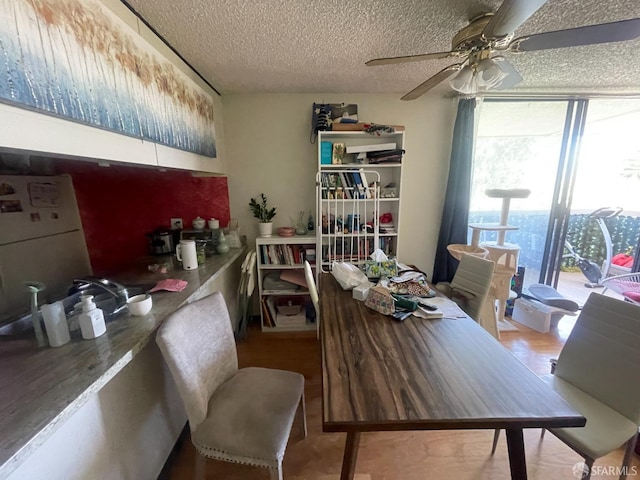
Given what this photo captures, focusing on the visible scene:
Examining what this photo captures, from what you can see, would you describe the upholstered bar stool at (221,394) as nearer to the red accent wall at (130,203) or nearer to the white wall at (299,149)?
the red accent wall at (130,203)

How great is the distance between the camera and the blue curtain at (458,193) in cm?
247

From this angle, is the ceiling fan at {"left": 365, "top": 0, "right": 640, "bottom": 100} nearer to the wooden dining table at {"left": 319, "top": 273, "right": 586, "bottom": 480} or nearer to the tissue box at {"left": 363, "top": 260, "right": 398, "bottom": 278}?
the tissue box at {"left": 363, "top": 260, "right": 398, "bottom": 278}

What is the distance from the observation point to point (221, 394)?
3.96 feet

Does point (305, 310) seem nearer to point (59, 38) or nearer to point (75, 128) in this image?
point (75, 128)

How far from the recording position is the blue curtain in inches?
97.2

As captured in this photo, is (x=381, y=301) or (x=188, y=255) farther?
(x=188, y=255)

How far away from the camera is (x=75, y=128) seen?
0.89m

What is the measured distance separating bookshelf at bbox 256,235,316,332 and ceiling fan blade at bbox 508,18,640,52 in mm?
1906

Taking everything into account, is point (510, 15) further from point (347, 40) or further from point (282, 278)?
point (282, 278)

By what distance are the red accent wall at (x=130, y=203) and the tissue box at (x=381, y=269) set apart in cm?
165

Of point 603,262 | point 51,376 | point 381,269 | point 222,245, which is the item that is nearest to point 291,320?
point 222,245

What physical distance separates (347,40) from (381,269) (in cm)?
152

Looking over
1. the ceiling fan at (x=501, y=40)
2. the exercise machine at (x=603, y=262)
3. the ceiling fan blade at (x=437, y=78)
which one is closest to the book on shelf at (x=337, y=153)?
the ceiling fan blade at (x=437, y=78)

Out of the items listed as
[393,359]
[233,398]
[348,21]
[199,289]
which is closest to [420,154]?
[348,21]
